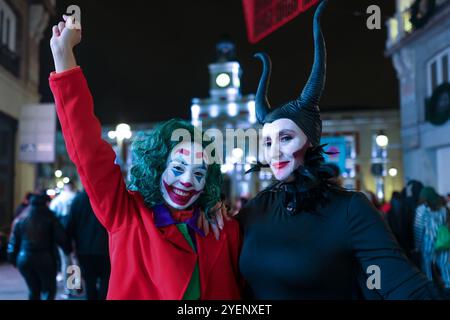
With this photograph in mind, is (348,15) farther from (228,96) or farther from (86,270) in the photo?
(228,96)

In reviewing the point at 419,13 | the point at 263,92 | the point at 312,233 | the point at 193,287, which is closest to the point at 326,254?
the point at 312,233

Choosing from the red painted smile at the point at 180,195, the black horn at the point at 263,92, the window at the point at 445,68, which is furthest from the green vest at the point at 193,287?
the window at the point at 445,68

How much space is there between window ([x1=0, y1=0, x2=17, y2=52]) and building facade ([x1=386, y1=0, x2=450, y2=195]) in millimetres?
8290

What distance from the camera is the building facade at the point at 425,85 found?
1008 centimetres

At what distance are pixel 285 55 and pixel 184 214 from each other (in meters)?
1.01

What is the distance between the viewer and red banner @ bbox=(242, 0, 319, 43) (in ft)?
6.54

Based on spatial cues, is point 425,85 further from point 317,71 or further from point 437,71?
point 317,71

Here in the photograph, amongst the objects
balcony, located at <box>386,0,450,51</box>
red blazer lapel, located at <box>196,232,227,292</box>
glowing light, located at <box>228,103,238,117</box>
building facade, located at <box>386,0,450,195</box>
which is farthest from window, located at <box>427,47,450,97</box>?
glowing light, located at <box>228,103,238,117</box>

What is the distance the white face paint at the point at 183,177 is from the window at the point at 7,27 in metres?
8.71

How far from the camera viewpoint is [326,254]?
138 centimetres

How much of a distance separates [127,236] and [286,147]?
61 cm

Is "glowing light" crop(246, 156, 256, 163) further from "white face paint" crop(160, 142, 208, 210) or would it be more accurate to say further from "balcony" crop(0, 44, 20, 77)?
"balcony" crop(0, 44, 20, 77)

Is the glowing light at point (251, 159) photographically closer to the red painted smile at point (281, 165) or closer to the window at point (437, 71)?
the red painted smile at point (281, 165)

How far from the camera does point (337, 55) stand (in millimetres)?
1991
